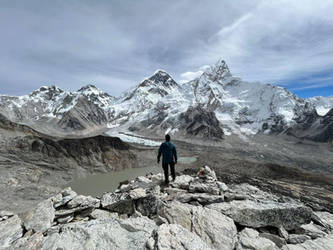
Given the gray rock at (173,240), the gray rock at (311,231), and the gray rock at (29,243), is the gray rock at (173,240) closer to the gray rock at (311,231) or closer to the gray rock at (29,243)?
the gray rock at (29,243)

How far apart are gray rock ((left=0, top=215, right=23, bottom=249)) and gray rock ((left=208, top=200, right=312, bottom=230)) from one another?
6183 mm

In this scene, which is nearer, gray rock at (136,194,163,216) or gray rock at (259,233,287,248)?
gray rock at (259,233,287,248)

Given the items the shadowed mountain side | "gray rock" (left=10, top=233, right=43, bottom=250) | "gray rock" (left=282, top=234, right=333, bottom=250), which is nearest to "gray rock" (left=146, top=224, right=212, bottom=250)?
"gray rock" (left=282, top=234, right=333, bottom=250)

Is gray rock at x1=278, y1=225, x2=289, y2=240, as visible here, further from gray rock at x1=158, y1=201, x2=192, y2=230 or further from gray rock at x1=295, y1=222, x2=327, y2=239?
gray rock at x1=158, y1=201, x2=192, y2=230

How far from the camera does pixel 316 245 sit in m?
5.75

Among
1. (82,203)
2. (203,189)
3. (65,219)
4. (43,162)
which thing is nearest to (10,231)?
(65,219)

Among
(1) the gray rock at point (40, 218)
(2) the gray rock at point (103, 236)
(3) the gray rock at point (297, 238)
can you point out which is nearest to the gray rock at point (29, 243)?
(2) the gray rock at point (103, 236)

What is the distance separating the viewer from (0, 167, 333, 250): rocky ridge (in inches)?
193

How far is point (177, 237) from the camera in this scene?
4.54 m

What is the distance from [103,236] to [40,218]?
2.63 m

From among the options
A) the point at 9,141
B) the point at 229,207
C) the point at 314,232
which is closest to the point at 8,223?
the point at 229,207

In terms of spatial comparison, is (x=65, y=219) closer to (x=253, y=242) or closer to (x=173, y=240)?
(x=173, y=240)

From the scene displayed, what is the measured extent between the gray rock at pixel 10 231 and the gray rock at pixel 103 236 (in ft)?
3.74

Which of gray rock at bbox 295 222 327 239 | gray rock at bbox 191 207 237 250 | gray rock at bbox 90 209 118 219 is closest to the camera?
gray rock at bbox 191 207 237 250
